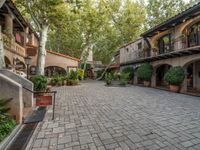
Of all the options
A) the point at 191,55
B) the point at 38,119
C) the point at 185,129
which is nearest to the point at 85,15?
the point at 191,55

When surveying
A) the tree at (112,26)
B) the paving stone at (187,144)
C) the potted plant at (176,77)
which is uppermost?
the tree at (112,26)

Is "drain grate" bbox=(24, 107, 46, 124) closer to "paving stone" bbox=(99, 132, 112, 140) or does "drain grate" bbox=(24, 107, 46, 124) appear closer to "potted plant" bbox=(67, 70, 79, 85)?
"paving stone" bbox=(99, 132, 112, 140)

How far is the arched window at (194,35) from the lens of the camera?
36.4 feet

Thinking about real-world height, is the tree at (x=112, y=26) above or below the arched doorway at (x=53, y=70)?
above

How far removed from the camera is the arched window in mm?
11105

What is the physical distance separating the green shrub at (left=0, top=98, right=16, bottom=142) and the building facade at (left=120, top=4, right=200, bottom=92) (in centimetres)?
1066

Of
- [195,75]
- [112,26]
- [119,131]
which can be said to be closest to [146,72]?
[195,75]

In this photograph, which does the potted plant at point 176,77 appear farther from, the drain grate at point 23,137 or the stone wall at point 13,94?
the stone wall at point 13,94

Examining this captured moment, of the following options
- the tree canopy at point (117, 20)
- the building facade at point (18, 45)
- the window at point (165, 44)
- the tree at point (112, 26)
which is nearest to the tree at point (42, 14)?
the building facade at point (18, 45)

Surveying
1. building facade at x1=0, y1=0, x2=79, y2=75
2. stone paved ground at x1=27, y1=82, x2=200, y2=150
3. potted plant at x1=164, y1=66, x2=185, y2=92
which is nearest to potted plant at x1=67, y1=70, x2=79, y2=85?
building facade at x1=0, y1=0, x2=79, y2=75

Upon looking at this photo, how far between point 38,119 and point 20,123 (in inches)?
25.1

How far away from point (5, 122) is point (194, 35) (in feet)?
44.6

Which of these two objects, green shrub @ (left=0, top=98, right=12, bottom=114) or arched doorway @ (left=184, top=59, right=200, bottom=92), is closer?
green shrub @ (left=0, top=98, right=12, bottom=114)

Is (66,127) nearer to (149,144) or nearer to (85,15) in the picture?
(149,144)
